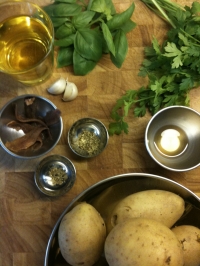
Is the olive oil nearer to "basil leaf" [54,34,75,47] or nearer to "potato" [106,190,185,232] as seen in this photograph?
"potato" [106,190,185,232]

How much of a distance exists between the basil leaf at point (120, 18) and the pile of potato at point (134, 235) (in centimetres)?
55

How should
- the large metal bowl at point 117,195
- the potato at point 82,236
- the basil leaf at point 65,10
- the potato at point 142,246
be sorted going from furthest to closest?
the basil leaf at point 65,10, the large metal bowl at point 117,195, the potato at point 82,236, the potato at point 142,246

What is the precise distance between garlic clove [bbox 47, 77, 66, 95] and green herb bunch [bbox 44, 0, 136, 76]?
0.20 ft

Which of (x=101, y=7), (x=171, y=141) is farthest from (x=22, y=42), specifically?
(x=171, y=141)

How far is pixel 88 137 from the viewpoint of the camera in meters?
1.15

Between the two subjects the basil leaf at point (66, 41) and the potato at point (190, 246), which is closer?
the potato at point (190, 246)

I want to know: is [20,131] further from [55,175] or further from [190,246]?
[190,246]

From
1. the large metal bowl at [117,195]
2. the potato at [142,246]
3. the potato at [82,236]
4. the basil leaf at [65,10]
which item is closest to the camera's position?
the potato at [142,246]

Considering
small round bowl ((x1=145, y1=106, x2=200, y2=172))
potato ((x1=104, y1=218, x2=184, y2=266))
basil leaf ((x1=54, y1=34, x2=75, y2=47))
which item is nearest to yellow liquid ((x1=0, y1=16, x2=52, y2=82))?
basil leaf ((x1=54, y1=34, x2=75, y2=47))

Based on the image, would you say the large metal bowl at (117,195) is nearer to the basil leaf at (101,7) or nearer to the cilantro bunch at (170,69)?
the cilantro bunch at (170,69)

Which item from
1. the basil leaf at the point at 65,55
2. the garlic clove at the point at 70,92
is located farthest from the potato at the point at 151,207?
Answer: the basil leaf at the point at 65,55

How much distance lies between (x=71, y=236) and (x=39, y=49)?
62cm

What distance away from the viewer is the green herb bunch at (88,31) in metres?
1.08

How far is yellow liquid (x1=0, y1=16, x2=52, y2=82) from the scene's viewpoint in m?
1.08
